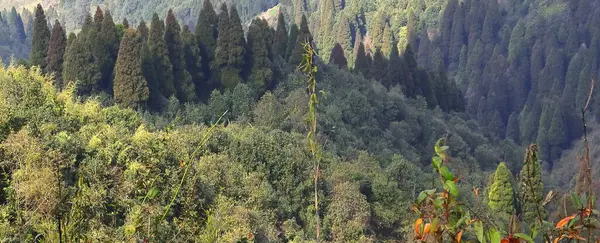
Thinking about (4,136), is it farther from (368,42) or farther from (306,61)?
(368,42)

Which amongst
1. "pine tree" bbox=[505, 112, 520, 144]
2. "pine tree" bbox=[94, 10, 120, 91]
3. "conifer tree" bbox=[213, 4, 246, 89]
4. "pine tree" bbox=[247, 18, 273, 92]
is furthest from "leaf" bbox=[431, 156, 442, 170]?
"pine tree" bbox=[505, 112, 520, 144]

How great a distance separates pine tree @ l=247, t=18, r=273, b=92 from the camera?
38.2m

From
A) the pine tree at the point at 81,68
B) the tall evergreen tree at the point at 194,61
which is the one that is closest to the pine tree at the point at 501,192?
the tall evergreen tree at the point at 194,61

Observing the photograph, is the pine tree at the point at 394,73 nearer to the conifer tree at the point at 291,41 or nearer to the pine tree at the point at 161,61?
the conifer tree at the point at 291,41

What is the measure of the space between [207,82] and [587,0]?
337 ft

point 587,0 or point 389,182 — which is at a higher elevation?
point 587,0

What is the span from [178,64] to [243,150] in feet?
28.7

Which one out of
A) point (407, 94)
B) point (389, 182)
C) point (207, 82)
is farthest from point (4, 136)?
point (407, 94)

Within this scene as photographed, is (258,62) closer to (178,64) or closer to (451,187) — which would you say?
(178,64)

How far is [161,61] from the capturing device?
34.8 meters

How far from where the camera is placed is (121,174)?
65.2 ft

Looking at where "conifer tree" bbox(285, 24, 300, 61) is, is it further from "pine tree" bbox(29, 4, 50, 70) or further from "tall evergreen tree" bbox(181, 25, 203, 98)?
"pine tree" bbox(29, 4, 50, 70)

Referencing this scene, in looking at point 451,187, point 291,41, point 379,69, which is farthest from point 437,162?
point 379,69

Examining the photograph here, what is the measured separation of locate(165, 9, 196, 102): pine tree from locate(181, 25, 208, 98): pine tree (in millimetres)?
853
